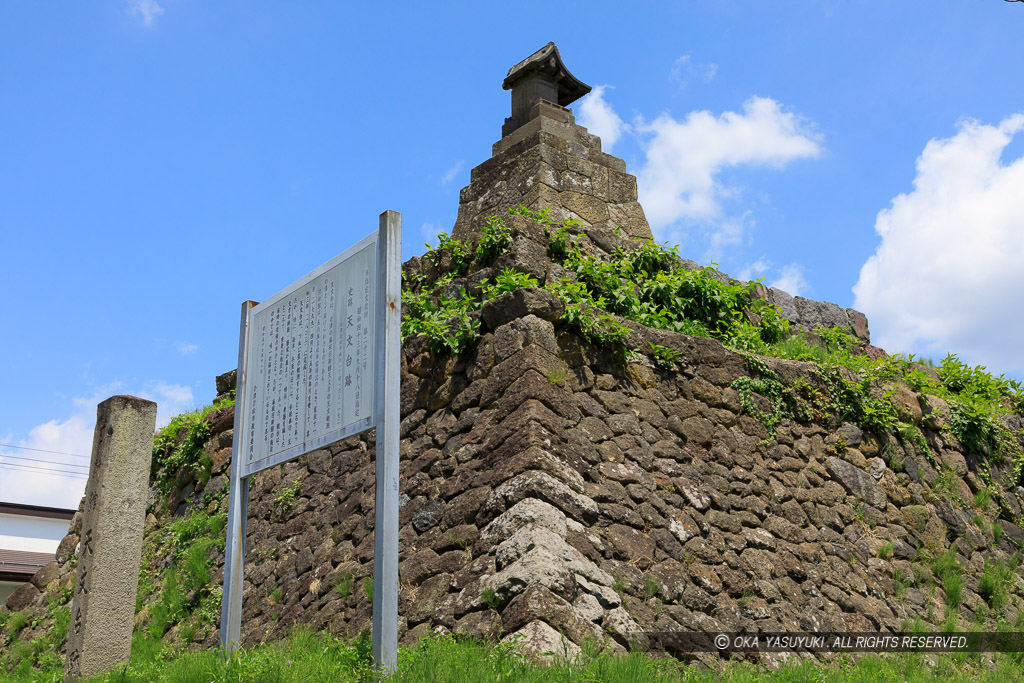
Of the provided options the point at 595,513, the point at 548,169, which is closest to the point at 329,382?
the point at 595,513

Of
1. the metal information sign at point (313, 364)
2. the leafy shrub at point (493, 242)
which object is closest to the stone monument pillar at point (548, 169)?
the leafy shrub at point (493, 242)

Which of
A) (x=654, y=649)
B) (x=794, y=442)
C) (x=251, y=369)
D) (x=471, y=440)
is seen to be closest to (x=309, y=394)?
(x=251, y=369)

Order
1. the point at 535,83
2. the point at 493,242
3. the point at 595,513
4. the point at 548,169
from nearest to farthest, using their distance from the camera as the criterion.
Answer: the point at 595,513
the point at 493,242
the point at 548,169
the point at 535,83

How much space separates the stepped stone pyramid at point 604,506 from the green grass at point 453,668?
27 centimetres

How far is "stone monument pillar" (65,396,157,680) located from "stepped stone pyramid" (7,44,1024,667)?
4.97 ft

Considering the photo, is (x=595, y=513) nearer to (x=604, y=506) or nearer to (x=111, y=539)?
(x=604, y=506)

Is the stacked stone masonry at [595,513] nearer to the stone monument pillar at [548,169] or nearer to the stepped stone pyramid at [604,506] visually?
the stepped stone pyramid at [604,506]

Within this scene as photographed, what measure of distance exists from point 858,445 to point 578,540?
Answer: 157 inches

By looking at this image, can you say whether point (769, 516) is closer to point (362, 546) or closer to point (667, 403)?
point (667, 403)

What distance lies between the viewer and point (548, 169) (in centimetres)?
1013

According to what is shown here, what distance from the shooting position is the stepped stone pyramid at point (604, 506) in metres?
5.98

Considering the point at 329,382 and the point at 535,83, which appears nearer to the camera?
the point at 329,382

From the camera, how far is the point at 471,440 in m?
6.95

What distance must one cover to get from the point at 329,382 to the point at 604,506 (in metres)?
2.27
